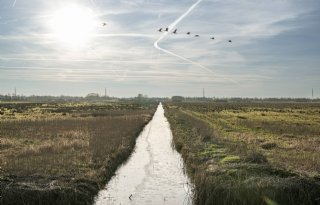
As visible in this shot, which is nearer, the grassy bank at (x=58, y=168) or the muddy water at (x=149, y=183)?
the grassy bank at (x=58, y=168)

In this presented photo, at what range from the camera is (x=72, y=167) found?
20.8m

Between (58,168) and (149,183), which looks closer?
(149,183)

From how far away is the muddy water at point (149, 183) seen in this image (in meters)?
16.4

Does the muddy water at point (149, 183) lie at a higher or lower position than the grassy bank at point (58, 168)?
lower

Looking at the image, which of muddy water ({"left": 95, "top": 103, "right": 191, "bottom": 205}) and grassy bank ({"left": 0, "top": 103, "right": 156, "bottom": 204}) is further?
muddy water ({"left": 95, "top": 103, "right": 191, "bottom": 205})

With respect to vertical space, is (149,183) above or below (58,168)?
below

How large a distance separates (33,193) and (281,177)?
31.4 ft

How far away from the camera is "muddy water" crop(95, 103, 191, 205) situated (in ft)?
53.8

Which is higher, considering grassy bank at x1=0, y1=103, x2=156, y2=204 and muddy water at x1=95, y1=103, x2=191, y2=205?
grassy bank at x1=0, y1=103, x2=156, y2=204

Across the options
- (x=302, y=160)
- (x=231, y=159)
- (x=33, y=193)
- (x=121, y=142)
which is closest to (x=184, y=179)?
(x=231, y=159)

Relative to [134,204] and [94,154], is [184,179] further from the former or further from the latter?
[94,154]

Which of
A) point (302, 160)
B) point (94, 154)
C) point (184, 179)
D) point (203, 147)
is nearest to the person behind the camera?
point (184, 179)

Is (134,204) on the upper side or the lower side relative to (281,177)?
lower

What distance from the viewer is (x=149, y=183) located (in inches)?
762
